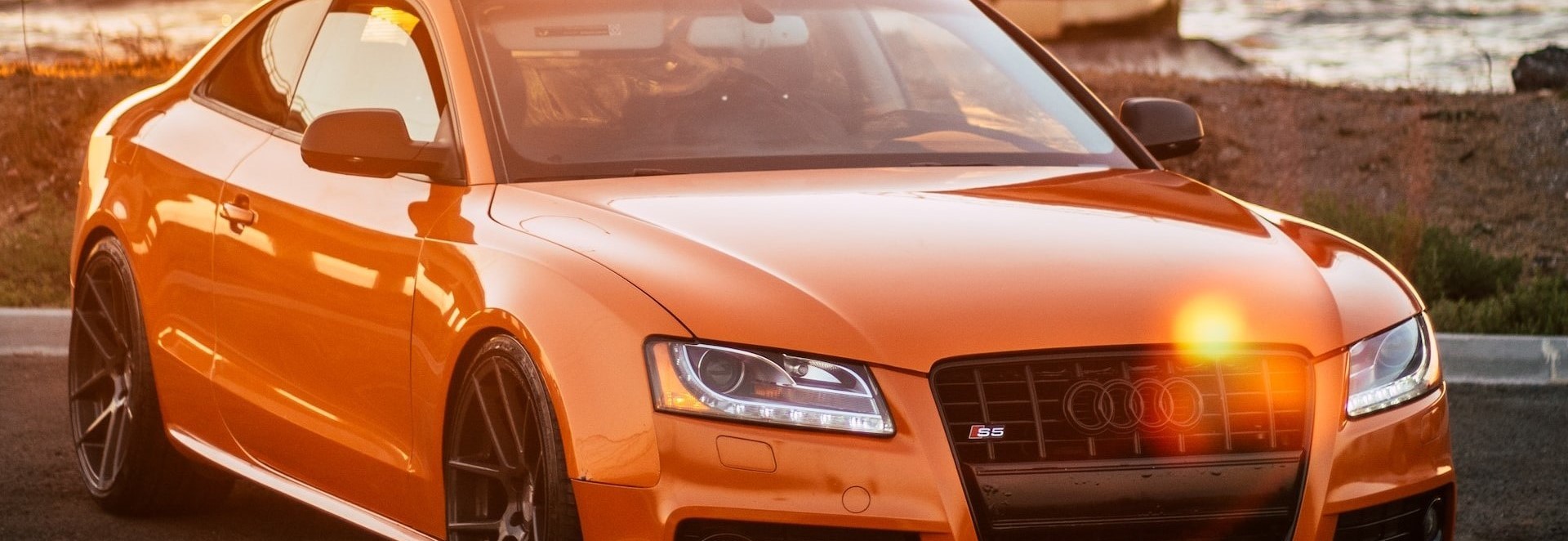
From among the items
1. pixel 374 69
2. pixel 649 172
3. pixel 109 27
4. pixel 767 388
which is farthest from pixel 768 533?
pixel 109 27

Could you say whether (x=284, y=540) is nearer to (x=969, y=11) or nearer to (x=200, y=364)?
(x=200, y=364)

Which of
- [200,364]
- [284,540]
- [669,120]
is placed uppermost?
[669,120]

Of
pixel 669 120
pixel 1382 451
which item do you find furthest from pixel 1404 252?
pixel 1382 451

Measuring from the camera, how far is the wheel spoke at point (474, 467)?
14.8 feet

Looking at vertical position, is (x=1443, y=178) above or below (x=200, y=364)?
above

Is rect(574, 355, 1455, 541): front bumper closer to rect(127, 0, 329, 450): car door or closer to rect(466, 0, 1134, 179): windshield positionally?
rect(466, 0, 1134, 179): windshield

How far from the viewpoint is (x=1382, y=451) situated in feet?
13.6

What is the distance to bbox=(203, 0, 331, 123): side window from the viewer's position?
20.0 feet

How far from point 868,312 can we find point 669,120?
148 cm

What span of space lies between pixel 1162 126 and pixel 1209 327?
1919 millimetres

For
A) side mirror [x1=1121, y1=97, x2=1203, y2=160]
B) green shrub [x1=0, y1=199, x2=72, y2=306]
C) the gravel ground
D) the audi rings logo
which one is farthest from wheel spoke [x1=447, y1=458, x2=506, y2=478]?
green shrub [x1=0, y1=199, x2=72, y2=306]

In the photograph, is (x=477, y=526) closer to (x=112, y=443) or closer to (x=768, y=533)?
(x=768, y=533)

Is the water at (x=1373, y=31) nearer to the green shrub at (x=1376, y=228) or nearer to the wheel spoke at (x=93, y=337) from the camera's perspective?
the green shrub at (x=1376, y=228)

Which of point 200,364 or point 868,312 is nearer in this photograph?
point 868,312
